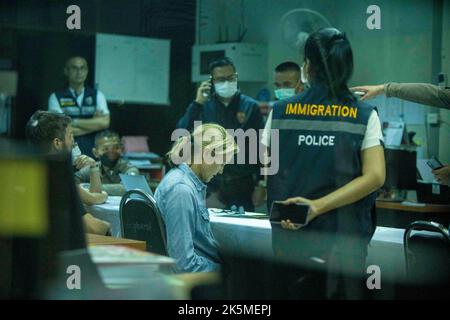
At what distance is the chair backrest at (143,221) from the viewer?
3.84 m

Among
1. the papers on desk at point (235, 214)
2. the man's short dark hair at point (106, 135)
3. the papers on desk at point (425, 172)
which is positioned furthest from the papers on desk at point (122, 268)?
the papers on desk at point (425, 172)

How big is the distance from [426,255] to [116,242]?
4.42 feet

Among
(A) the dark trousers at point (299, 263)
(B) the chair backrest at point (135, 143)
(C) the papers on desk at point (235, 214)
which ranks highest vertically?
(B) the chair backrest at point (135, 143)

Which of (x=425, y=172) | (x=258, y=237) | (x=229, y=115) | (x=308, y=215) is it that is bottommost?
(x=258, y=237)

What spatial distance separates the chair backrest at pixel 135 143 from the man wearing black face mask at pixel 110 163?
0.18ft

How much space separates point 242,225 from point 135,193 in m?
0.56

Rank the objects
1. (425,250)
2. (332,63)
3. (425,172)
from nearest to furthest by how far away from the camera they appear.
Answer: (332,63) < (425,250) < (425,172)

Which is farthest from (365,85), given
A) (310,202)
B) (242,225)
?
(242,225)

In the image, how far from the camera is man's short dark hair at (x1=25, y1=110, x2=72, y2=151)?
3955 mm

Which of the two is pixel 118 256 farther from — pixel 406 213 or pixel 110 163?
pixel 406 213

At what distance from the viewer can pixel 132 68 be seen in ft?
16.1

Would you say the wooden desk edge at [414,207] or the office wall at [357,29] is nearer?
the office wall at [357,29]

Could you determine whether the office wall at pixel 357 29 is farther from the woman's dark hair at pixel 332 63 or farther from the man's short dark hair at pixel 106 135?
the man's short dark hair at pixel 106 135

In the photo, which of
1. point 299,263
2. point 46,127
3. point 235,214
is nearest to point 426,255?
A: point 299,263
